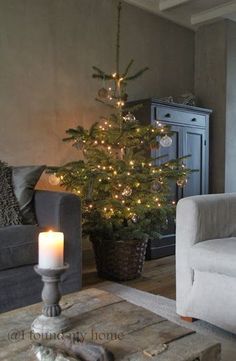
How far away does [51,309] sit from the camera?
1.11 m

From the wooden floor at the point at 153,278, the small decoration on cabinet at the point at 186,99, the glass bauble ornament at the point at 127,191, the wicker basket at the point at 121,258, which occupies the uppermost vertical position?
the small decoration on cabinet at the point at 186,99

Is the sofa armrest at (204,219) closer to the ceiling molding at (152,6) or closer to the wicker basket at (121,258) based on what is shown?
the wicker basket at (121,258)

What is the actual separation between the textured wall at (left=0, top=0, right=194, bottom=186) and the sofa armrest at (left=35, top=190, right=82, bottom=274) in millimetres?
907

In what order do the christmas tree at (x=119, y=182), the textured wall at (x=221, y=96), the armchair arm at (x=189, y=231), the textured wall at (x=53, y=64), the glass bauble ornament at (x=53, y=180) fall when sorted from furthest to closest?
1. the textured wall at (x=221, y=96)
2. the glass bauble ornament at (x=53, y=180)
3. the textured wall at (x=53, y=64)
4. the christmas tree at (x=119, y=182)
5. the armchair arm at (x=189, y=231)

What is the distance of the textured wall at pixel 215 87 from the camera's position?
14.2ft

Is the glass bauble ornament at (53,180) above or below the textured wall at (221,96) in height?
below

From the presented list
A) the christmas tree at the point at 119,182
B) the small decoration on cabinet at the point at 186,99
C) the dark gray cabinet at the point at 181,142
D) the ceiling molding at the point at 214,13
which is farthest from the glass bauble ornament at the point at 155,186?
the ceiling molding at the point at 214,13

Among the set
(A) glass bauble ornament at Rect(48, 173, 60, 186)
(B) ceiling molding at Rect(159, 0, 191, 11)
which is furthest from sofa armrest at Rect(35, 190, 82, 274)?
(B) ceiling molding at Rect(159, 0, 191, 11)

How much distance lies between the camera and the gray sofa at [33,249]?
204 cm

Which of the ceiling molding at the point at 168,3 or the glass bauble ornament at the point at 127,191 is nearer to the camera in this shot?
the glass bauble ornament at the point at 127,191

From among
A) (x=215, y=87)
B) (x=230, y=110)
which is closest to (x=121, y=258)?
(x=230, y=110)

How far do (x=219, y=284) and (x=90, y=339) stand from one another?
3.29 feet

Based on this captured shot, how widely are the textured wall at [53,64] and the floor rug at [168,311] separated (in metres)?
1.35

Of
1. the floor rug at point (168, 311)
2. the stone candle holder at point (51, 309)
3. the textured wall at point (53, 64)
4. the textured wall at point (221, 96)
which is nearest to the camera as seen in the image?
the stone candle holder at point (51, 309)
